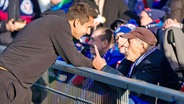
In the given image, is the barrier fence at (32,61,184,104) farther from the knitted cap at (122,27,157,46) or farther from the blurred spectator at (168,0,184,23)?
the blurred spectator at (168,0,184,23)

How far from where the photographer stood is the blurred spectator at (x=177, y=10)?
8.48m

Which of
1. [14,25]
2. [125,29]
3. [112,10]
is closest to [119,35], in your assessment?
[125,29]

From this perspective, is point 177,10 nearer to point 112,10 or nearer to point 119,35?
point 112,10

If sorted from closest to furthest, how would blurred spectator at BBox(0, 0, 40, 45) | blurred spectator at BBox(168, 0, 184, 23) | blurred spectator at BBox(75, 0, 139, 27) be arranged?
blurred spectator at BBox(168, 0, 184, 23)
blurred spectator at BBox(75, 0, 139, 27)
blurred spectator at BBox(0, 0, 40, 45)

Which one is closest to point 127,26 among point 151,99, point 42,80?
point 42,80

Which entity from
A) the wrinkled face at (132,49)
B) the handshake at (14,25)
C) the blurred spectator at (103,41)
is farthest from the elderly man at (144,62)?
the handshake at (14,25)

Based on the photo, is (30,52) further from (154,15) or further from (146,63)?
(154,15)

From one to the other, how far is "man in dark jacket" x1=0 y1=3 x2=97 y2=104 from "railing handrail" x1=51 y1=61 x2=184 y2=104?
17 cm

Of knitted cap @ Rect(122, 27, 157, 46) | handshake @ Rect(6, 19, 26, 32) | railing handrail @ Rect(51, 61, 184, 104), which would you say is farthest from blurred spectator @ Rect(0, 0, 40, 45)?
knitted cap @ Rect(122, 27, 157, 46)

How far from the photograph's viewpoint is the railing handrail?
14.2ft

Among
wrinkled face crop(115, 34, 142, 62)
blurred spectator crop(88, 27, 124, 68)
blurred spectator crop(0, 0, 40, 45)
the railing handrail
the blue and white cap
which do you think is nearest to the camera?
the railing handrail

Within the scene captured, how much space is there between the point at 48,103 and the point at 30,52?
89cm

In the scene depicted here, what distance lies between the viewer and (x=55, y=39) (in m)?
5.74

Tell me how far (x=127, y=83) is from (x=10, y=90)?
1.33m
